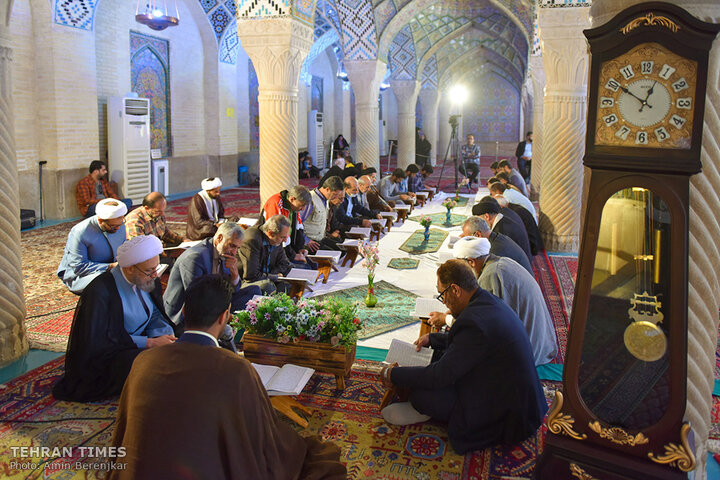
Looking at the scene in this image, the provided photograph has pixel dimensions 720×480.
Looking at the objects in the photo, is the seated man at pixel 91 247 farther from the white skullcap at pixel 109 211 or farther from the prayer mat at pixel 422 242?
the prayer mat at pixel 422 242

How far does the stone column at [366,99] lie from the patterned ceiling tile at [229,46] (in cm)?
232

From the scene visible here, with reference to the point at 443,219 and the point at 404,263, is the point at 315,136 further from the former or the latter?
the point at 404,263

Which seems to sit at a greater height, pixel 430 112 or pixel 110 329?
pixel 430 112

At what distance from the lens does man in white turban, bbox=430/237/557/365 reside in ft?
11.2

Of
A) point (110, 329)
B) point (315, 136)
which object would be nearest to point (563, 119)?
point (110, 329)

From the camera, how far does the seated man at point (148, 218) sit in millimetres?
4789

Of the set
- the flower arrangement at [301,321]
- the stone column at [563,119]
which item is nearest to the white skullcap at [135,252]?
the flower arrangement at [301,321]

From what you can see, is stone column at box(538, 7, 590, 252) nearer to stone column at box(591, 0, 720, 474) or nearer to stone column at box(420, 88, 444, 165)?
stone column at box(591, 0, 720, 474)

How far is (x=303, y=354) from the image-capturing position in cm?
321

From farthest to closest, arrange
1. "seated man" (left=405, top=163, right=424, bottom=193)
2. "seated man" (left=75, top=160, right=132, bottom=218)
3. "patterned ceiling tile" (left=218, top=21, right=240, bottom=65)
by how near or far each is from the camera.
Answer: "patterned ceiling tile" (left=218, top=21, right=240, bottom=65) < "seated man" (left=405, top=163, right=424, bottom=193) < "seated man" (left=75, top=160, right=132, bottom=218)

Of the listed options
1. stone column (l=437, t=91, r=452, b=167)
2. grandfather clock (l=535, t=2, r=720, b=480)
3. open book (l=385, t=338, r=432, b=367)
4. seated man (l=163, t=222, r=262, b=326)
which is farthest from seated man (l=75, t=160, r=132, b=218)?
stone column (l=437, t=91, r=452, b=167)

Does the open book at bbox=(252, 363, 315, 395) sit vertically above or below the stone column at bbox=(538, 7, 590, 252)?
below

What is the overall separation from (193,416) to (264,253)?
9.08 feet

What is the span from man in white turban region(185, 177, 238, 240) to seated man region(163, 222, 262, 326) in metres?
2.12
